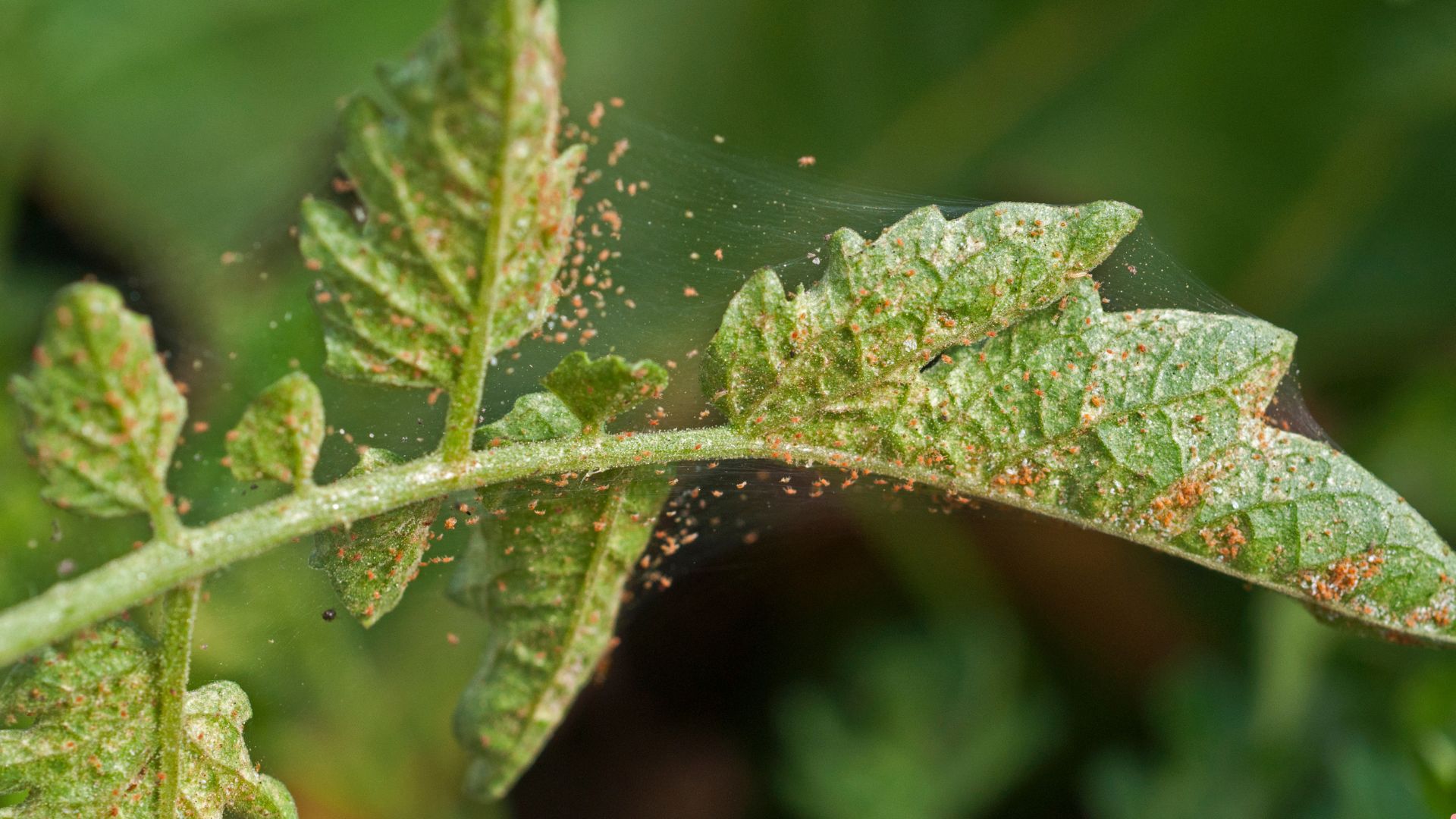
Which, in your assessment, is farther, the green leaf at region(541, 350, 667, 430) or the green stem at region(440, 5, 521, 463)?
the green leaf at region(541, 350, 667, 430)

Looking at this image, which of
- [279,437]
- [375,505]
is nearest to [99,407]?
[279,437]

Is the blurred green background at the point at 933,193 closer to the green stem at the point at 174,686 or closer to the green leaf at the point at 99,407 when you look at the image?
the green stem at the point at 174,686

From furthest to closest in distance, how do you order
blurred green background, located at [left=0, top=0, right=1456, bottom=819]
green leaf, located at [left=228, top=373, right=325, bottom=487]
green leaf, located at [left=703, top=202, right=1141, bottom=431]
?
blurred green background, located at [left=0, top=0, right=1456, bottom=819]
green leaf, located at [left=703, top=202, right=1141, bottom=431]
green leaf, located at [left=228, top=373, right=325, bottom=487]

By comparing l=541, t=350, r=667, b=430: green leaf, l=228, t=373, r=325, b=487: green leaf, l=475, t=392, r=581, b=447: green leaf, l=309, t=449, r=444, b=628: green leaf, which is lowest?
l=309, t=449, r=444, b=628: green leaf

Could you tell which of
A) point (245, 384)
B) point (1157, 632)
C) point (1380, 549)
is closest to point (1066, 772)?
point (1157, 632)

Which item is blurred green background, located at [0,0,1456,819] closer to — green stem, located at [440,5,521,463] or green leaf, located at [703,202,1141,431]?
green leaf, located at [703,202,1141,431]

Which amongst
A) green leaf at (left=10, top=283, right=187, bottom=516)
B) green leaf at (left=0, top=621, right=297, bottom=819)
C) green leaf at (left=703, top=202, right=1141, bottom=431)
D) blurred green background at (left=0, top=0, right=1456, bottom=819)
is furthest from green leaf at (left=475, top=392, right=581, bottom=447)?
blurred green background at (left=0, top=0, right=1456, bottom=819)

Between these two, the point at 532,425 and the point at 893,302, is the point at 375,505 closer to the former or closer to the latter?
the point at 532,425

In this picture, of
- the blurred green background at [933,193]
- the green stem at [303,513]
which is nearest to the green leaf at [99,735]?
the green stem at [303,513]
